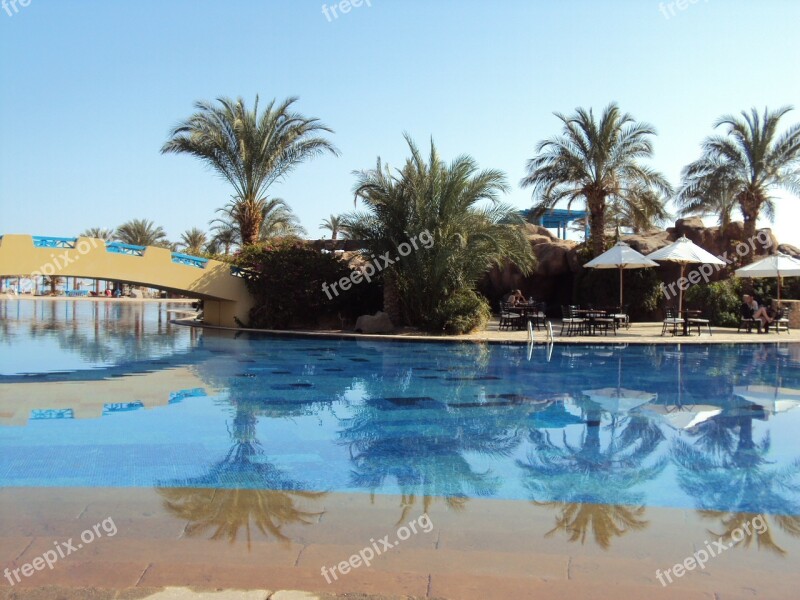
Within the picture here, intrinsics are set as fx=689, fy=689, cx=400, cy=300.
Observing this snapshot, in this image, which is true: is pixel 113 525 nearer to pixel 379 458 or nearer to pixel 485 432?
pixel 379 458

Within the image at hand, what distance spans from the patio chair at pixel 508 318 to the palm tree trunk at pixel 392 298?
3.30m

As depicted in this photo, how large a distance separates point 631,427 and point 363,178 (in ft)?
49.2

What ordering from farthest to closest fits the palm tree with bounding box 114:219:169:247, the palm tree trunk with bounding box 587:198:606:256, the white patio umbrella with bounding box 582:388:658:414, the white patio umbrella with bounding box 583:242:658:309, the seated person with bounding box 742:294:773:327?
the palm tree with bounding box 114:219:169:247
the palm tree trunk with bounding box 587:198:606:256
the seated person with bounding box 742:294:773:327
the white patio umbrella with bounding box 583:242:658:309
the white patio umbrella with bounding box 582:388:658:414

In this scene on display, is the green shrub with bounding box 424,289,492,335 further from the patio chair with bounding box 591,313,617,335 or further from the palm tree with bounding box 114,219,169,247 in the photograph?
the palm tree with bounding box 114,219,169,247

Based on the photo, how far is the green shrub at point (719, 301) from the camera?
23.9 meters

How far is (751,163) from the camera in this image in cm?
2602

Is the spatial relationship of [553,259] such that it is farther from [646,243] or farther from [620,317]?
[620,317]

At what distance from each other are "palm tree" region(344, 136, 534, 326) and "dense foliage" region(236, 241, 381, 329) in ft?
6.83
